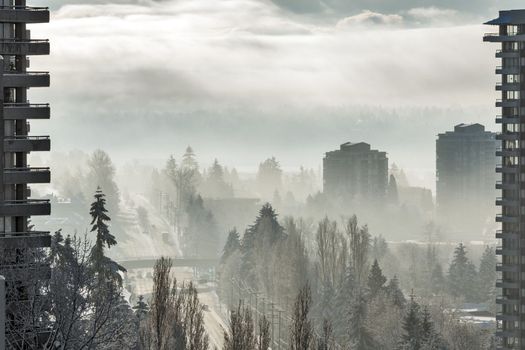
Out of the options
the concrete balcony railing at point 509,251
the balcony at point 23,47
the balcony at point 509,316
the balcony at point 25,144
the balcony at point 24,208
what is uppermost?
the balcony at point 23,47

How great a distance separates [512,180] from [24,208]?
53.3 metres

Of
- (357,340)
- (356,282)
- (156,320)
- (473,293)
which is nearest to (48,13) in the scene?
(156,320)

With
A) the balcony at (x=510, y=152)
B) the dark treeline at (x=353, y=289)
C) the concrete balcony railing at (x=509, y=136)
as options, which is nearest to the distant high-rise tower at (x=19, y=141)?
the dark treeline at (x=353, y=289)

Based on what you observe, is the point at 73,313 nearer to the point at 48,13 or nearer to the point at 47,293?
the point at 47,293

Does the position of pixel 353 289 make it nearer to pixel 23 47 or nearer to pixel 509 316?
pixel 509 316

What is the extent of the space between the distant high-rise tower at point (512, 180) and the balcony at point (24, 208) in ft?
163

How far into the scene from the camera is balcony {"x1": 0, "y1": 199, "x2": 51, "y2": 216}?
62.4 meters

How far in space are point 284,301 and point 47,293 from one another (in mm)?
97889

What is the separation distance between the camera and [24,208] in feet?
206

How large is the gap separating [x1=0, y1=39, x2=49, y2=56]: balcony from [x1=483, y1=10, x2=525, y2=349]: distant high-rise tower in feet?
163

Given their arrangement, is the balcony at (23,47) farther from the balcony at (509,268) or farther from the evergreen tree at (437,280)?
the evergreen tree at (437,280)

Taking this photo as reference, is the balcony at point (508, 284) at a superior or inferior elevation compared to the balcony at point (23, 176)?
inferior

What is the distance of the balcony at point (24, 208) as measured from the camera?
6241 cm

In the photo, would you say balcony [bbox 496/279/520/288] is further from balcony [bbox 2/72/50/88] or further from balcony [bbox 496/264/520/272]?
balcony [bbox 2/72/50/88]
